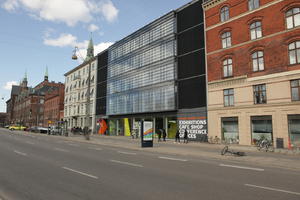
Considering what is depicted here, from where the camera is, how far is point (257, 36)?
85.6 ft

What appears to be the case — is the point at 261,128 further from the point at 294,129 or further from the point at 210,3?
the point at 210,3

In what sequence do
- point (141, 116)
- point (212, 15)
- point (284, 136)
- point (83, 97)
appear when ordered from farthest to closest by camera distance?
point (83, 97)
point (141, 116)
point (212, 15)
point (284, 136)

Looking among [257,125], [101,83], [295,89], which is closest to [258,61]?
[295,89]

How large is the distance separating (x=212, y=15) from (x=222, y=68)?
25.0 feet

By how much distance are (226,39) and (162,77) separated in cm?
1224

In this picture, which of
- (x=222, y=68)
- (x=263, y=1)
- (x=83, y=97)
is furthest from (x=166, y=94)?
(x=83, y=97)

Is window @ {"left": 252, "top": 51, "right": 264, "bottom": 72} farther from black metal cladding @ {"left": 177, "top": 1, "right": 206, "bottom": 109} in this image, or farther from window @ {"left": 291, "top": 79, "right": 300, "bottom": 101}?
black metal cladding @ {"left": 177, "top": 1, "right": 206, "bottom": 109}

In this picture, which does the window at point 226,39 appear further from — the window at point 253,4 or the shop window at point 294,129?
the shop window at point 294,129

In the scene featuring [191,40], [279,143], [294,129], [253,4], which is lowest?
[279,143]

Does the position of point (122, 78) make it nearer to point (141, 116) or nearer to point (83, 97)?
point (141, 116)

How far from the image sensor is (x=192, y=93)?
3275 cm

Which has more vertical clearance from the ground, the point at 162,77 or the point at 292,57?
the point at 162,77

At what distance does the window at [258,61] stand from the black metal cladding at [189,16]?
401 inches

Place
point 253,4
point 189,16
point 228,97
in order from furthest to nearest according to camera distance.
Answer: point 189,16 → point 228,97 → point 253,4
